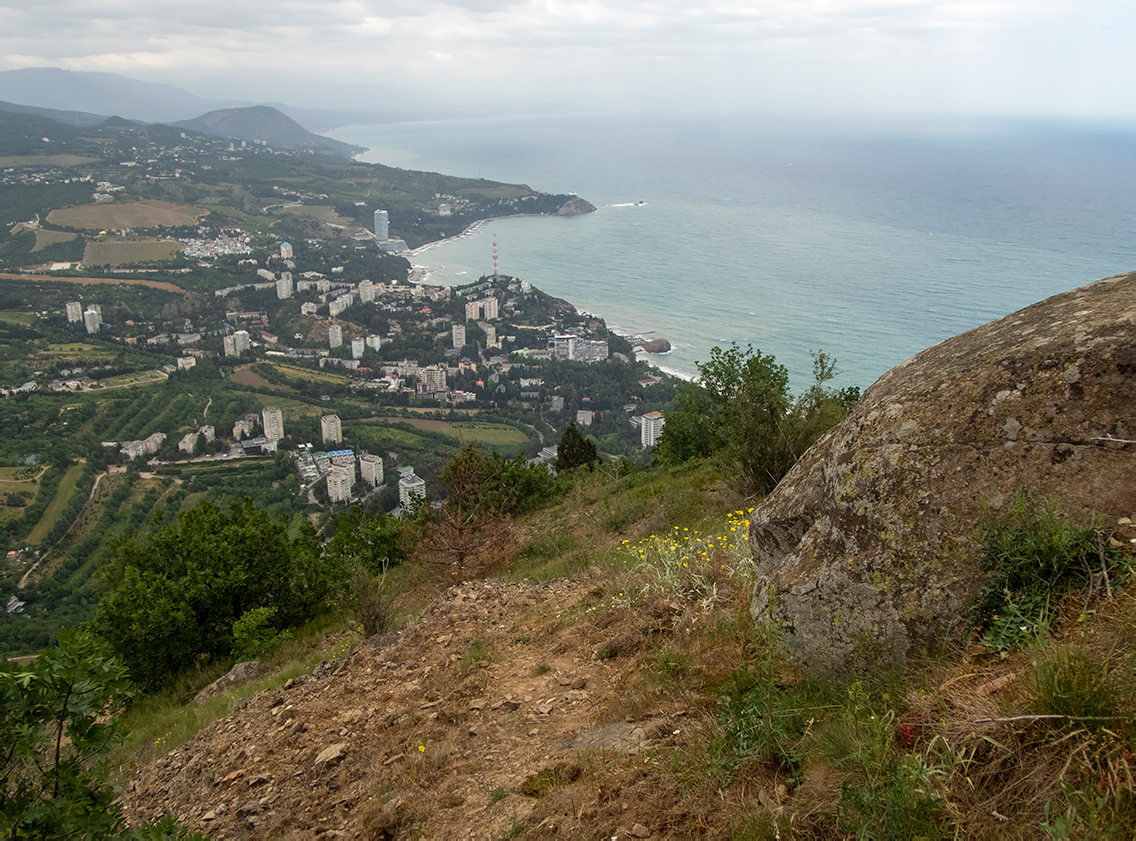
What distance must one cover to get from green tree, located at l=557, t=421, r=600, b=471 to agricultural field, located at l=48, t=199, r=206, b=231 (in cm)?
9164

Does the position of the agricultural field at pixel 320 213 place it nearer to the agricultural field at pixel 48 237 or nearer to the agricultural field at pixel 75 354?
the agricultural field at pixel 48 237

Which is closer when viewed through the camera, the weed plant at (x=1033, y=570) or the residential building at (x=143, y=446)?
the weed plant at (x=1033, y=570)

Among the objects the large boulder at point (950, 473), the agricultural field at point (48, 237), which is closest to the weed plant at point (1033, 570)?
the large boulder at point (950, 473)

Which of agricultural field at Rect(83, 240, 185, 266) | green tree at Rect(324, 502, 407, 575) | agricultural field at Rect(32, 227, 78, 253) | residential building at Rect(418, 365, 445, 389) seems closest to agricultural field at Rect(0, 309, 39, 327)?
agricultural field at Rect(83, 240, 185, 266)

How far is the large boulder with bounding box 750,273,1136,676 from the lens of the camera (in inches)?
94.1

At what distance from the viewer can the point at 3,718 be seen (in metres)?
2.00

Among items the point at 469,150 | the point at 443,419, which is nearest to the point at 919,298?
the point at 443,419

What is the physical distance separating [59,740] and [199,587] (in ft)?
26.1

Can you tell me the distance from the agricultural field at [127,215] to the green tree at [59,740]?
104 m

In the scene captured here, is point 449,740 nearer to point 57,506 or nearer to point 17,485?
point 57,506

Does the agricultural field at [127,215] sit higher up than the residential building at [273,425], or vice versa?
the agricultural field at [127,215]

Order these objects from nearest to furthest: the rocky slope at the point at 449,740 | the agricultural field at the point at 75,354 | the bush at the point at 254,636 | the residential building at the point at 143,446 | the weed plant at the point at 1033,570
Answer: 1. the weed plant at the point at 1033,570
2. the rocky slope at the point at 449,740
3. the bush at the point at 254,636
4. the residential building at the point at 143,446
5. the agricultural field at the point at 75,354

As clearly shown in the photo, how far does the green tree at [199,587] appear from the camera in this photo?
869 centimetres

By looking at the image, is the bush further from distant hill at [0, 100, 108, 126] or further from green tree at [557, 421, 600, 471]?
distant hill at [0, 100, 108, 126]
